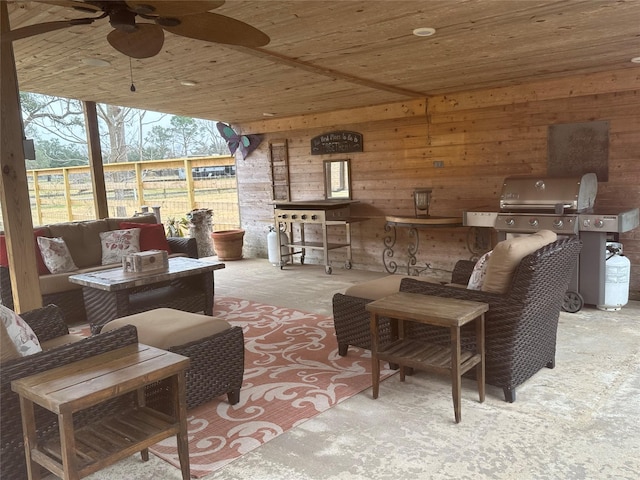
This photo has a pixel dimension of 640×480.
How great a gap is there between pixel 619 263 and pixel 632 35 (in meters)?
1.83

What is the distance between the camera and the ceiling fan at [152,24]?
7.01 feet

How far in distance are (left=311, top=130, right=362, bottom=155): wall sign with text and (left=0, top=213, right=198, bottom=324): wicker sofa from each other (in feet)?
7.51

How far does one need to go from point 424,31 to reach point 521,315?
6.71 feet

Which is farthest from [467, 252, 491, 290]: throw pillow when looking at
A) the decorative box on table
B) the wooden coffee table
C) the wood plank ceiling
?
the decorative box on table

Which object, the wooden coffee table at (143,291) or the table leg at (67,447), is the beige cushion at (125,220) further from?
the table leg at (67,447)

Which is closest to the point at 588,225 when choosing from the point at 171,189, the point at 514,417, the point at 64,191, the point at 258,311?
the point at 514,417

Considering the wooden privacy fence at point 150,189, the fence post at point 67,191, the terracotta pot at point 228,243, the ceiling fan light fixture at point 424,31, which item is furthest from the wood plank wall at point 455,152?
the fence post at point 67,191

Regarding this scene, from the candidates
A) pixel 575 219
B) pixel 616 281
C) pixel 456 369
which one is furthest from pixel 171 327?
pixel 616 281

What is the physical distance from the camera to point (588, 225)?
4.31 m

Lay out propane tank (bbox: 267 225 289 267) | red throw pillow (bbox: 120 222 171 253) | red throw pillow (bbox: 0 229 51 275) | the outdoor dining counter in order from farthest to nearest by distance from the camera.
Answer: propane tank (bbox: 267 225 289 267) < the outdoor dining counter < red throw pillow (bbox: 120 222 171 253) < red throw pillow (bbox: 0 229 51 275)

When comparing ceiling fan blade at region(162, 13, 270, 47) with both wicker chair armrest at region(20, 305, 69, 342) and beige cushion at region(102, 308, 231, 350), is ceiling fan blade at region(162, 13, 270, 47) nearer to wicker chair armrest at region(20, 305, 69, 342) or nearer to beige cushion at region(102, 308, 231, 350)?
beige cushion at region(102, 308, 231, 350)

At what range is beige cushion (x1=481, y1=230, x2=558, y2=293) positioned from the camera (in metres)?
2.80

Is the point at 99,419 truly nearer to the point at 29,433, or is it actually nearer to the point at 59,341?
the point at 29,433

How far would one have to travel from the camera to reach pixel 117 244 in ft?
17.2
